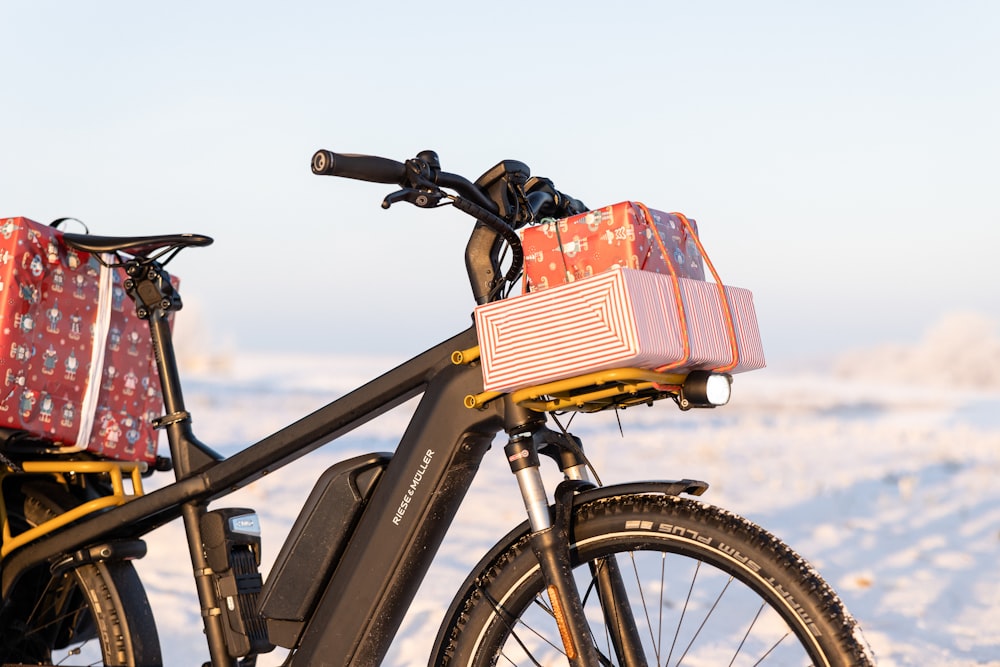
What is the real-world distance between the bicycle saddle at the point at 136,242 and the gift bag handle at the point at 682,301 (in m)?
1.38

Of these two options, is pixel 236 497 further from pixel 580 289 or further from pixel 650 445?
pixel 580 289

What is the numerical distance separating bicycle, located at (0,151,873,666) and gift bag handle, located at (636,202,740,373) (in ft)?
0.18

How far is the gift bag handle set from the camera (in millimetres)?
2158

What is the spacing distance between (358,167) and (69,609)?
2031mm

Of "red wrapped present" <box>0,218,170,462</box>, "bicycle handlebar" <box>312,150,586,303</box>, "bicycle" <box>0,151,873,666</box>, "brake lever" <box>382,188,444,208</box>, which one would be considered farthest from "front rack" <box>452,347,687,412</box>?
"red wrapped present" <box>0,218,170,462</box>

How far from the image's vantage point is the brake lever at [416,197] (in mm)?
2246

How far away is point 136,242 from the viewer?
122 inches

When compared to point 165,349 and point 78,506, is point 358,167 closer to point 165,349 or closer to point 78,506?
point 165,349

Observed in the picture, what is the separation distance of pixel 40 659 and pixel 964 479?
727 cm

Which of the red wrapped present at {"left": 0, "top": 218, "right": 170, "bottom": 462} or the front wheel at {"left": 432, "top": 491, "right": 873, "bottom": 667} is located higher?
the red wrapped present at {"left": 0, "top": 218, "right": 170, "bottom": 462}

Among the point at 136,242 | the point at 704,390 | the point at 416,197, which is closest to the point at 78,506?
the point at 136,242

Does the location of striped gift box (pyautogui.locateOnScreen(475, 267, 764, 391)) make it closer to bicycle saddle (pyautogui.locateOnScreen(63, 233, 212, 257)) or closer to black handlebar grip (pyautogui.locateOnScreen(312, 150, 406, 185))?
A: black handlebar grip (pyautogui.locateOnScreen(312, 150, 406, 185))

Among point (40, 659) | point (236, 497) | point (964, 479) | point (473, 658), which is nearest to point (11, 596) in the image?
point (40, 659)

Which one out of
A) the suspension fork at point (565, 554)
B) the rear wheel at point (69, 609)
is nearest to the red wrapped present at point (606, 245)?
the suspension fork at point (565, 554)
